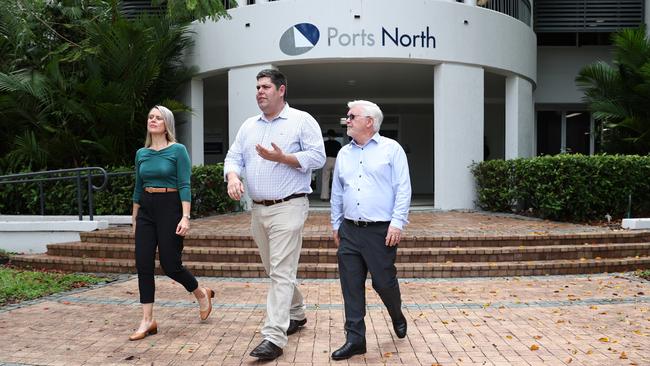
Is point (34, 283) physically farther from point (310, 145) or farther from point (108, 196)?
point (310, 145)

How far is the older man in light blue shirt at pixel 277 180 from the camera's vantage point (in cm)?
447

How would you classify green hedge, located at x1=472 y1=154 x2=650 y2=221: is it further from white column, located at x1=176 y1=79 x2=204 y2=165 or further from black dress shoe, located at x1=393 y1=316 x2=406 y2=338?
black dress shoe, located at x1=393 y1=316 x2=406 y2=338

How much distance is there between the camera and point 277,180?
4.62 meters

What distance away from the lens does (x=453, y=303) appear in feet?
21.0

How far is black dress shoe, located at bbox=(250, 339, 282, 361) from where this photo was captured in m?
4.34

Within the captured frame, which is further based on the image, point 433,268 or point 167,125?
point 433,268

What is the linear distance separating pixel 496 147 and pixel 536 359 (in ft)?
54.9

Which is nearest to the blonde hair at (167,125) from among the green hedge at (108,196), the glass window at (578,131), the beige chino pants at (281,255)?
the beige chino pants at (281,255)

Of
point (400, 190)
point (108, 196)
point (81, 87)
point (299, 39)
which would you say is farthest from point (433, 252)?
point (81, 87)

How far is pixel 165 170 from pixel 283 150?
101 cm

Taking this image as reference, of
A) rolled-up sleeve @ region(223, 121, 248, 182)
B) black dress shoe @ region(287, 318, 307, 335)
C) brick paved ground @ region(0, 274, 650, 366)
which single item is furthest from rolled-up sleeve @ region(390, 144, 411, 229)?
black dress shoe @ region(287, 318, 307, 335)

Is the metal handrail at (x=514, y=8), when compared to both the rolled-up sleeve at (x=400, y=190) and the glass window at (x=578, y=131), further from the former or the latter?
Answer: the rolled-up sleeve at (x=400, y=190)

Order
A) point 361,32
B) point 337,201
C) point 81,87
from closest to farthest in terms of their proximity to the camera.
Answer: point 337,201, point 81,87, point 361,32

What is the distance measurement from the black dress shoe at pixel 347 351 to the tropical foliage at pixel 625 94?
35.7ft
